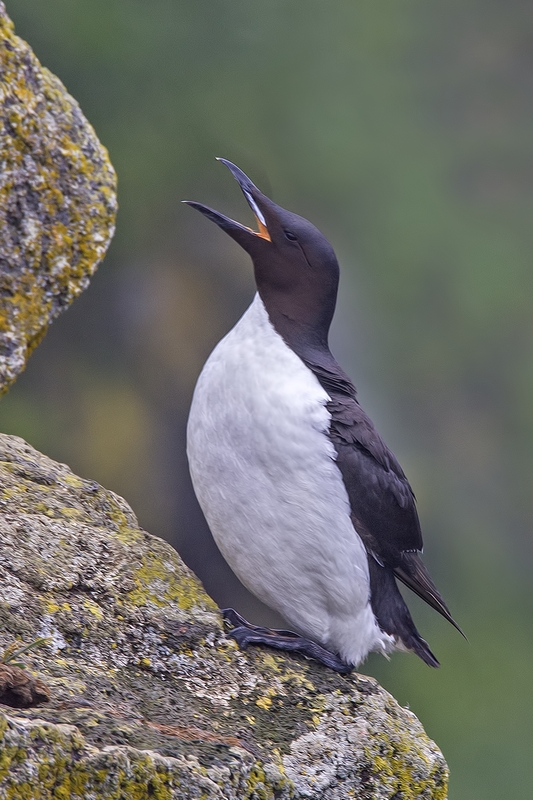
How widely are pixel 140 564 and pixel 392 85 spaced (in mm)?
12806

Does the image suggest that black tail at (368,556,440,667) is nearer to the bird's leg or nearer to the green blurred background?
the bird's leg

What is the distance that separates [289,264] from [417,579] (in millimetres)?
1415

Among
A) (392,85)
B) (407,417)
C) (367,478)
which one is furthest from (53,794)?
(392,85)

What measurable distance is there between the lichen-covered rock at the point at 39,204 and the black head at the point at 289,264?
585 mm

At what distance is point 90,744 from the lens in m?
2.63

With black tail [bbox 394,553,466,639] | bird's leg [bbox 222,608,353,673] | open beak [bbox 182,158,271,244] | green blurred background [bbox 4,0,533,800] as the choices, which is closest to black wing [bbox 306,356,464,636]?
black tail [bbox 394,553,466,639]

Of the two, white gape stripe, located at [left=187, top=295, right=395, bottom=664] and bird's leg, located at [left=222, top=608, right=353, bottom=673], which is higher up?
white gape stripe, located at [left=187, top=295, right=395, bottom=664]

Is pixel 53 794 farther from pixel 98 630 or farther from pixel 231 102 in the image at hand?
pixel 231 102

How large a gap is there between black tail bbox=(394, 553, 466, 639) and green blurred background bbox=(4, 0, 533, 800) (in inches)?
149

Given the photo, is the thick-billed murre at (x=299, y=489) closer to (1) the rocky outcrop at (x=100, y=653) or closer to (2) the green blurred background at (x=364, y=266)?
(1) the rocky outcrop at (x=100, y=653)

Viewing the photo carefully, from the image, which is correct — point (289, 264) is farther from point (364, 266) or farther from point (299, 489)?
point (364, 266)

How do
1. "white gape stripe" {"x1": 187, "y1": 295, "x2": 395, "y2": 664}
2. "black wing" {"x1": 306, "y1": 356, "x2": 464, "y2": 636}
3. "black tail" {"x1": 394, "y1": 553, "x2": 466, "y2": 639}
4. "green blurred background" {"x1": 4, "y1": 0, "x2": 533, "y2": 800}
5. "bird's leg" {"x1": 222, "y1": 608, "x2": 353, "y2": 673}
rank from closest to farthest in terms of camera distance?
"bird's leg" {"x1": 222, "y1": 608, "x2": 353, "y2": 673} → "white gape stripe" {"x1": 187, "y1": 295, "x2": 395, "y2": 664} → "black wing" {"x1": 306, "y1": 356, "x2": 464, "y2": 636} → "black tail" {"x1": 394, "y1": 553, "x2": 466, "y2": 639} → "green blurred background" {"x1": 4, "y1": 0, "x2": 533, "y2": 800}

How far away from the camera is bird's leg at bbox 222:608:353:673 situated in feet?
12.0

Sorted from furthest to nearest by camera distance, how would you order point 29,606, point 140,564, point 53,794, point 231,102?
point 231,102
point 140,564
point 29,606
point 53,794
